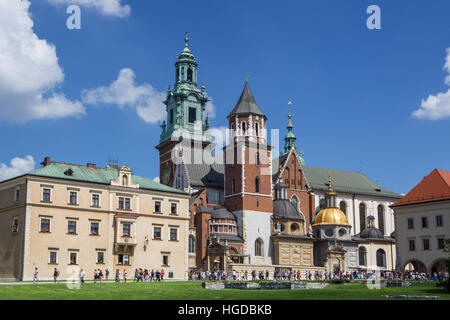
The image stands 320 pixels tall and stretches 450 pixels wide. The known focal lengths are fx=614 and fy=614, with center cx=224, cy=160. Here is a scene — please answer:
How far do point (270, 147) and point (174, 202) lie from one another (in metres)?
24.3

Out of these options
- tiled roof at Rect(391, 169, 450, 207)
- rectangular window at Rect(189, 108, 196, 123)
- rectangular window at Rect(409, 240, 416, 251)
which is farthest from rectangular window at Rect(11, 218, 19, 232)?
rectangular window at Rect(189, 108, 196, 123)

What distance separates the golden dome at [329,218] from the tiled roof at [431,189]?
12646 millimetres

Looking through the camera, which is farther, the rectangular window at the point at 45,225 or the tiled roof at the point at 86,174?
the tiled roof at the point at 86,174

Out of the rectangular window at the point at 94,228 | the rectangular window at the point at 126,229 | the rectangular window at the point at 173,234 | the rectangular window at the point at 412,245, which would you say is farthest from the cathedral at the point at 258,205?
the rectangular window at the point at 94,228

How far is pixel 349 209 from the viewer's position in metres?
97.1

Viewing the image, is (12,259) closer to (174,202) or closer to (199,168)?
(174,202)

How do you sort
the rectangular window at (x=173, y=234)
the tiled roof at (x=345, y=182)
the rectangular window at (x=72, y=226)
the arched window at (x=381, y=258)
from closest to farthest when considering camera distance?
the rectangular window at (x=72, y=226)
the rectangular window at (x=173, y=234)
the arched window at (x=381, y=258)
the tiled roof at (x=345, y=182)

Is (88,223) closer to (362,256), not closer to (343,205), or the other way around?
(362,256)

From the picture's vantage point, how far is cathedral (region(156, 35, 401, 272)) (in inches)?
3019

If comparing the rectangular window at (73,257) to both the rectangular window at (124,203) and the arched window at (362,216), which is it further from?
the arched window at (362,216)

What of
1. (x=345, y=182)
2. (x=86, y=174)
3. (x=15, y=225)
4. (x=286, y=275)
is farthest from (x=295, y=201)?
(x=15, y=225)

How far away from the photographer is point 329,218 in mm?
83562

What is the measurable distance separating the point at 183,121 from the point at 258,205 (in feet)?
82.0

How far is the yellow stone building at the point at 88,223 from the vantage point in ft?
176
